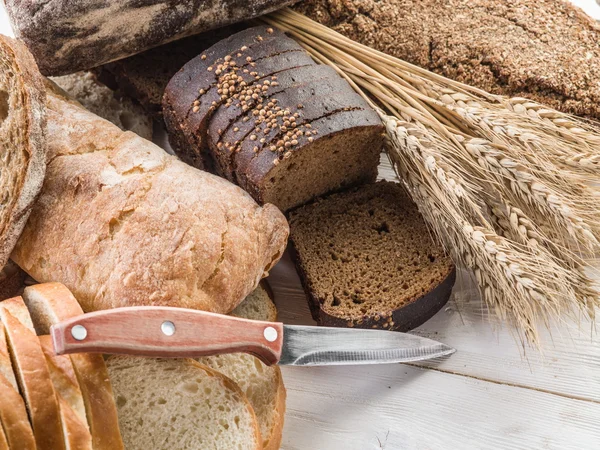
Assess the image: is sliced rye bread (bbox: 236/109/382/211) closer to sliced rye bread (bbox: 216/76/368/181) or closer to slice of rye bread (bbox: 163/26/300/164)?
sliced rye bread (bbox: 216/76/368/181)

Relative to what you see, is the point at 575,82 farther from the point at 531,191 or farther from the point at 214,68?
the point at 214,68

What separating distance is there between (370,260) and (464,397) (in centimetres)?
62

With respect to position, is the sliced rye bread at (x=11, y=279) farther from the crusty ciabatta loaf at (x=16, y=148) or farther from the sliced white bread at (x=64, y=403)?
the sliced white bread at (x=64, y=403)

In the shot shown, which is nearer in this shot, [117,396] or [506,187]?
[117,396]

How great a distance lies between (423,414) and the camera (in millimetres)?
2314

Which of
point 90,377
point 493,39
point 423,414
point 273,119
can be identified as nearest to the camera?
point 90,377

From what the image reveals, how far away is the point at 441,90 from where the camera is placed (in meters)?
2.60

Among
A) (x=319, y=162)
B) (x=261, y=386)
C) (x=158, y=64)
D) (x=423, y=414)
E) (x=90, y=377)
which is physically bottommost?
(x=423, y=414)

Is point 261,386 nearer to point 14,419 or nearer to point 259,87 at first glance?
point 14,419

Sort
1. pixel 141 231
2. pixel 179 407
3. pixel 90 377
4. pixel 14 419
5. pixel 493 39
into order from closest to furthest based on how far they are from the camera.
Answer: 1. pixel 14 419
2. pixel 90 377
3. pixel 179 407
4. pixel 141 231
5. pixel 493 39

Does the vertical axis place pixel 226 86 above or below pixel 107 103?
above

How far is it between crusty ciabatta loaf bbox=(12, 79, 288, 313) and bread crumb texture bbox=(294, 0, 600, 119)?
1.05 m

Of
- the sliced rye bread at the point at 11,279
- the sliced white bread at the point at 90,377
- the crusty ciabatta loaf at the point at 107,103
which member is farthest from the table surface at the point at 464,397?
the crusty ciabatta loaf at the point at 107,103

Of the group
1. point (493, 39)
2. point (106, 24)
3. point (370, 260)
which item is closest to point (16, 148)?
point (106, 24)
